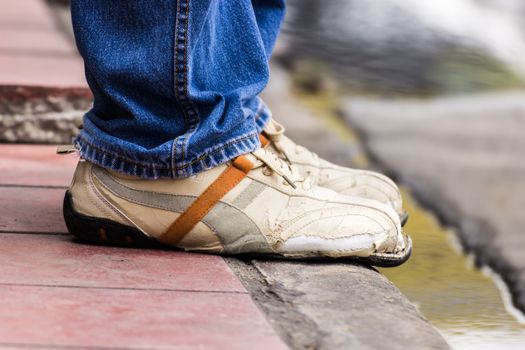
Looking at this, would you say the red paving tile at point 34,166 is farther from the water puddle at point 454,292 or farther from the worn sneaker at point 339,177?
the water puddle at point 454,292

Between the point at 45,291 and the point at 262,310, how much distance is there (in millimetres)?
318

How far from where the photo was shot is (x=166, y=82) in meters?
1.79

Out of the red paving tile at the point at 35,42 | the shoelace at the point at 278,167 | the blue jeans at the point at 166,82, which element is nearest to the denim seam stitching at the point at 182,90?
the blue jeans at the point at 166,82

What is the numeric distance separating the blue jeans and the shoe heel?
0.10 metres

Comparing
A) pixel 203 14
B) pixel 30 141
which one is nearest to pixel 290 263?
pixel 203 14

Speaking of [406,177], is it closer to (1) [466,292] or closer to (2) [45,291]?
(1) [466,292]

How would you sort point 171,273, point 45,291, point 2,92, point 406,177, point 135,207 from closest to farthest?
point 45,291 < point 171,273 < point 135,207 < point 2,92 < point 406,177

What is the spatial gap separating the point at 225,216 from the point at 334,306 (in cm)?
31

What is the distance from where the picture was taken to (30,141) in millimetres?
2783

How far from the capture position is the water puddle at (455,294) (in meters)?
1.99

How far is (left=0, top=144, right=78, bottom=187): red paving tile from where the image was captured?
93.3 inches

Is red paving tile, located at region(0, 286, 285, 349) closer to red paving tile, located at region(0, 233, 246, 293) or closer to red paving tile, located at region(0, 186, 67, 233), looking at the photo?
red paving tile, located at region(0, 233, 246, 293)

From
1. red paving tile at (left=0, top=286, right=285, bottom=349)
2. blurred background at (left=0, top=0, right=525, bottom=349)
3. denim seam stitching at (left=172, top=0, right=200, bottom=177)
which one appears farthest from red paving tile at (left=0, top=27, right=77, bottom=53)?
red paving tile at (left=0, top=286, right=285, bottom=349)

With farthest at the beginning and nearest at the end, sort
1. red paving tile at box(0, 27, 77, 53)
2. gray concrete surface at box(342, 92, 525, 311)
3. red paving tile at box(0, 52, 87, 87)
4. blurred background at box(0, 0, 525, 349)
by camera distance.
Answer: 1. red paving tile at box(0, 27, 77, 53)
2. red paving tile at box(0, 52, 87, 87)
3. gray concrete surface at box(342, 92, 525, 311)
4. blurred background at box(0, 0, 525, 349)
